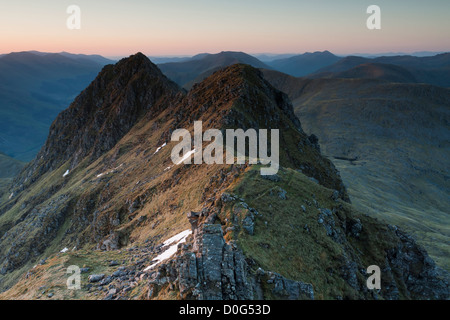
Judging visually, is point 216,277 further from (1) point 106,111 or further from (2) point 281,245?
(1) point 106,111

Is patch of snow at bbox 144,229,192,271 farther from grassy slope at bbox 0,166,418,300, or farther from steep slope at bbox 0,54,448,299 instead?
grassy slope at bbox 0,166,418,300

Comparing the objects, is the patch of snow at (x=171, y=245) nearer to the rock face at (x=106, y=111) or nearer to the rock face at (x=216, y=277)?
the rock face at (x=216, y=277)

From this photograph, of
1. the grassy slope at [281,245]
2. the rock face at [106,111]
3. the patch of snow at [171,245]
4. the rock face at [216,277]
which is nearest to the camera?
the rock face at [216,277]

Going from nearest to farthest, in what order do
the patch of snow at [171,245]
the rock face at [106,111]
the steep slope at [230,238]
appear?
the steep slope at [230,238]
the patch of snow at [171,245]
the rock face at [106,111]

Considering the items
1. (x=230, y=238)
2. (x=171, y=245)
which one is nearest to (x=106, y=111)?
(x=171, y=245)

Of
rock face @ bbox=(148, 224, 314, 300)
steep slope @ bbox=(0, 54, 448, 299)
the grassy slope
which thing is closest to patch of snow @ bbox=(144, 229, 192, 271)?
steep slope @ bbox=(0, 54, 448, 299)

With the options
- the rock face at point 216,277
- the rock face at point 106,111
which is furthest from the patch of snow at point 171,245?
the rock face at point 106,111
